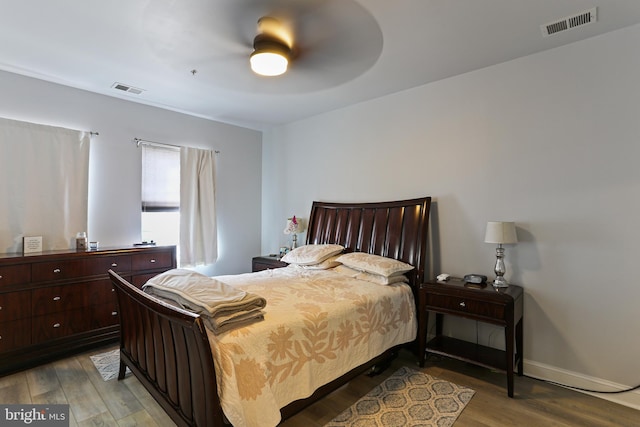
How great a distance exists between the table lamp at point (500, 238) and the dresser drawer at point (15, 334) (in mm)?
4057

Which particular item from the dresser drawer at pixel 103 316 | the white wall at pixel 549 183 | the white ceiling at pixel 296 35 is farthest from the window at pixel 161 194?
the white wall at pixel 549 183

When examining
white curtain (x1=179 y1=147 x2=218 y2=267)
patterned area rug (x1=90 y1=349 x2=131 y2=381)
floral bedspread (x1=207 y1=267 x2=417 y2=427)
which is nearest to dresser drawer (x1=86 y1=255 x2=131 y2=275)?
patterned area rug (x1=90 y1=349 x2=131 y2=381)

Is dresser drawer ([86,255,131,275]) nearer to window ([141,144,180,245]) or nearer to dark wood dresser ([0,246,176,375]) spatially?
dark wood dresser ([0,246,176,375])

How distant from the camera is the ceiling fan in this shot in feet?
6.55

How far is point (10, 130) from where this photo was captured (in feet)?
9.84

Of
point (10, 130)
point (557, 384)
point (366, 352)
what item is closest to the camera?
point (366, 352)

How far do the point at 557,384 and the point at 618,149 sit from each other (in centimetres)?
192

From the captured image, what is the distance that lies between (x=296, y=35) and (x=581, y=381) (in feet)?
11.3

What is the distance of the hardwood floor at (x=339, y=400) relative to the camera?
2094 mm

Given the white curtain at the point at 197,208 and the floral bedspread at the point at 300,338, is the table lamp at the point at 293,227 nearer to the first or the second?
the white curtain at the point at 197,208

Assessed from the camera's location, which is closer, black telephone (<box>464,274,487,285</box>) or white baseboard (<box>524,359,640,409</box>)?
white baseboard (<box>524,359,640,409</box>)

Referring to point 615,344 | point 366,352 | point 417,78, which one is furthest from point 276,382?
point 417,78

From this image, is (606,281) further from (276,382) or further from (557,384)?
(276,382)

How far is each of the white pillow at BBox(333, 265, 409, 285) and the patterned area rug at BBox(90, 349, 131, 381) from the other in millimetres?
2110
